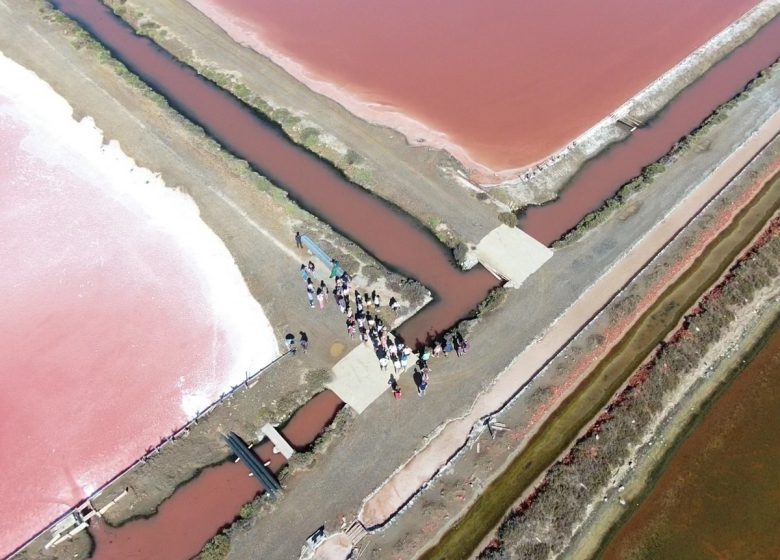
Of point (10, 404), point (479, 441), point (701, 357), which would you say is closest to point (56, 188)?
point (10, 404)

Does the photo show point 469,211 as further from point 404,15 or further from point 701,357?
point 404,15

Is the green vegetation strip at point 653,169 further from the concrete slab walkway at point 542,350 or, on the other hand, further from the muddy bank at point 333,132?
the muddy bank at point 333,132

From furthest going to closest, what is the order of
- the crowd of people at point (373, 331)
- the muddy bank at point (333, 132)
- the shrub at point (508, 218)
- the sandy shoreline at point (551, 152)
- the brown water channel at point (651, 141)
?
the sandy shoreline at point (551, 152) < the muddy bank at point (333, 132) < the brown water channel at point (651, 141) < the shrub at point (508, 218) < the crowd of people at point (373, 331)

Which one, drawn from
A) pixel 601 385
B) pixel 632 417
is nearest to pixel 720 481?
pixel 632 417

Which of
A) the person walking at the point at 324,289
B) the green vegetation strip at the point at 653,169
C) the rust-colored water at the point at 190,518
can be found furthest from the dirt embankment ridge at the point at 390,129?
the rust-colored water at the point at 190,518

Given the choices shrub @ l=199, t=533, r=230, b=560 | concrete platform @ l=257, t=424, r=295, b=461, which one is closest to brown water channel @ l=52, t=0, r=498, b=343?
concrete platform @ l=257, t=424, r=295, b=461

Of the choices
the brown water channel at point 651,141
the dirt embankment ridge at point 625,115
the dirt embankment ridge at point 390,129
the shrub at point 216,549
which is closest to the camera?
the shrub at point 216,549

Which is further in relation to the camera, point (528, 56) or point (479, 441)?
point (528, 56)

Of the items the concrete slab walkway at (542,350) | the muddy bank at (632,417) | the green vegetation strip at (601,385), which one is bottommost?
the muddy bank at (632,417)
